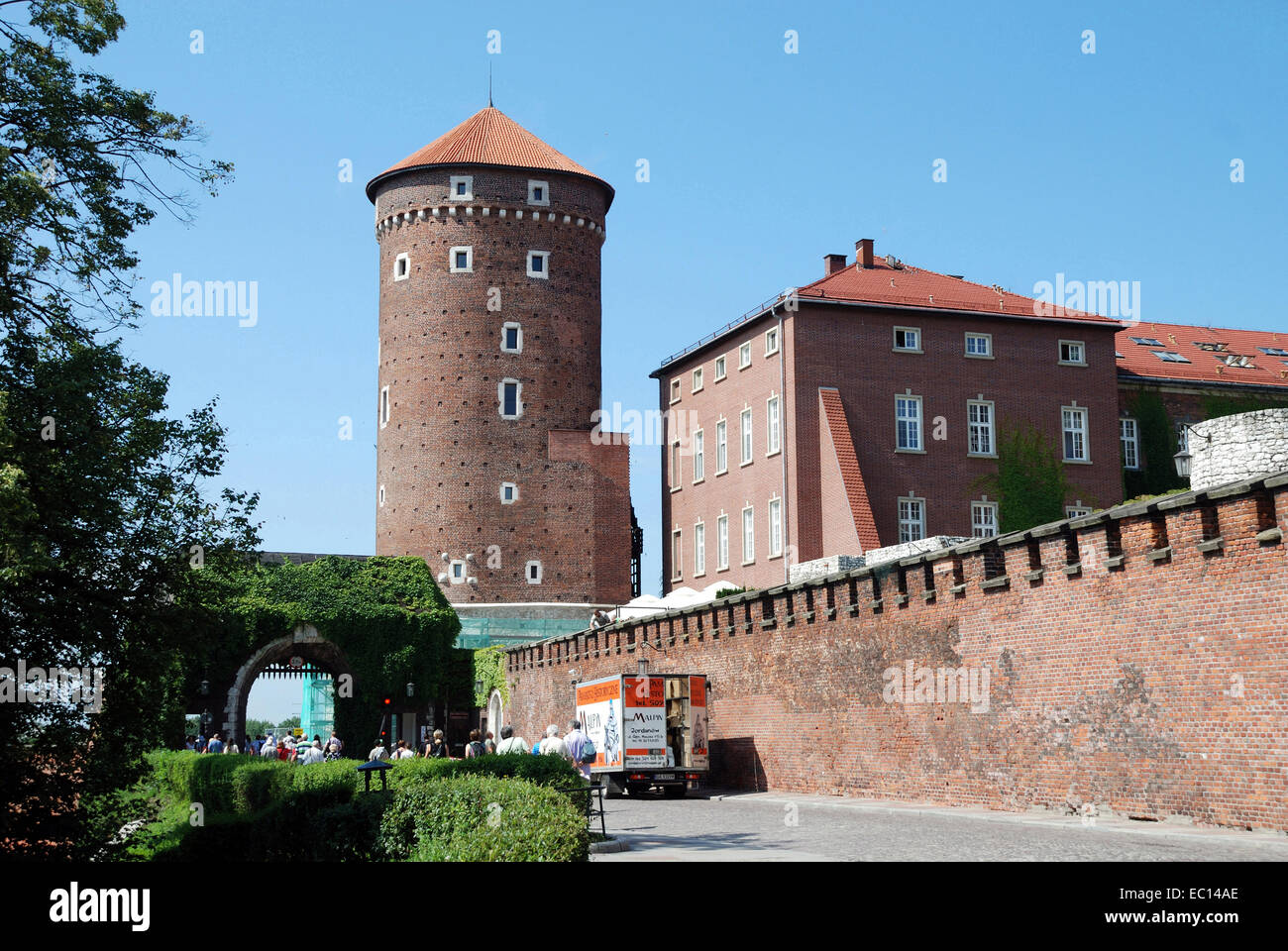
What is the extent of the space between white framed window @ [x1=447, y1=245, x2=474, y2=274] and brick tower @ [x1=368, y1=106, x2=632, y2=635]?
0.19ft

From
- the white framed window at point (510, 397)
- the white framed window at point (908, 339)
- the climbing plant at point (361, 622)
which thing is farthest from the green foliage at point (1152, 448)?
the climbing plant at point (361, 622)

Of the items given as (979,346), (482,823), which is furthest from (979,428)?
(482,823)

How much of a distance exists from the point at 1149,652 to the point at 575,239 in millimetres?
46398

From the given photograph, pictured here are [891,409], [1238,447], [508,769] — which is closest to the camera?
[508,769]

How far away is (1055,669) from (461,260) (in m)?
43.8

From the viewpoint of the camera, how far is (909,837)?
17328 millimetres

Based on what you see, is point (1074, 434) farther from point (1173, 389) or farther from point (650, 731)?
point (650, 731)

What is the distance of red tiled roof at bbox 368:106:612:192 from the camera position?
6212cm

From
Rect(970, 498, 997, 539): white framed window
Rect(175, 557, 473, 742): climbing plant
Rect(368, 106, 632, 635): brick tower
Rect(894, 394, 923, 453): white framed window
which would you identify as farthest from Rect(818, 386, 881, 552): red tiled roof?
Rect(368, 106, 632, 635): brick tower

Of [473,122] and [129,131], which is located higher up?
[473,122]

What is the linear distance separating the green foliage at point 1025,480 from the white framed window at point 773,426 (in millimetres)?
6999
